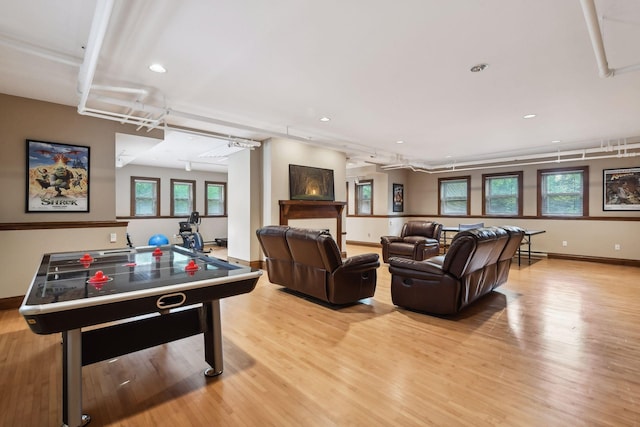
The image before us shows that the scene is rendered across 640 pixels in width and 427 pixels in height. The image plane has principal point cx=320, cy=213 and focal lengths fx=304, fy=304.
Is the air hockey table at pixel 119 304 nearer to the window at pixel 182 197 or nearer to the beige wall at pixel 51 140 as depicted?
the beige wall at pixel 51 140

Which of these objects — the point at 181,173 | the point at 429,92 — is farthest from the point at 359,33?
the point at 181,173

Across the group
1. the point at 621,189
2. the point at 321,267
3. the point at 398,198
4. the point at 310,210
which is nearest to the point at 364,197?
the point at 398,198

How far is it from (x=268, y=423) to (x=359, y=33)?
9.26ft

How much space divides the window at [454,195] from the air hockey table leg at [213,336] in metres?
8.57

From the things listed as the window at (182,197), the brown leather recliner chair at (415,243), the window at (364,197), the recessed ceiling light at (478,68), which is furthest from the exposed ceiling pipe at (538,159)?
the window at (182,197)

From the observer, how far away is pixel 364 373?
2.29 metres

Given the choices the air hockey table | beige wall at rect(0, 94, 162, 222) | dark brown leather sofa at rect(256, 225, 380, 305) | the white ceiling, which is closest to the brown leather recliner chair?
the white ceiling

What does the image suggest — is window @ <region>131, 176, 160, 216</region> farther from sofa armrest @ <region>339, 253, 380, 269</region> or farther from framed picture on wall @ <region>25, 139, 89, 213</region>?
sofa armrest @ <region>339, 253, 380, 269</region>

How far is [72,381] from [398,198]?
9338 millimetres

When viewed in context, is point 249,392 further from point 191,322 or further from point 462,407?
point 462,407

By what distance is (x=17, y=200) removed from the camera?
3.79 metres

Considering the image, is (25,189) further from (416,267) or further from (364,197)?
(364,197)

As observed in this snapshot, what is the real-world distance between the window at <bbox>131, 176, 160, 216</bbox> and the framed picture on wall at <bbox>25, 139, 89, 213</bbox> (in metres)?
4.95

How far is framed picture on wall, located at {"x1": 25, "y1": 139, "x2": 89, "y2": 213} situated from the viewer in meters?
3.87
